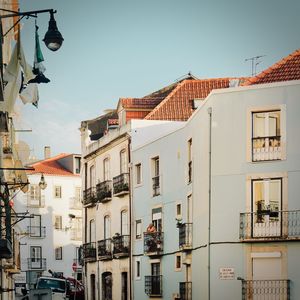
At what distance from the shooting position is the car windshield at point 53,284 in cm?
6412

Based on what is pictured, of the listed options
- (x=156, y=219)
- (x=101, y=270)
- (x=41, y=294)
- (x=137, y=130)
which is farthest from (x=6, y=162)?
(x=101, y=270)

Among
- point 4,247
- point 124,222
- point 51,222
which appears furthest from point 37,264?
point 4,247

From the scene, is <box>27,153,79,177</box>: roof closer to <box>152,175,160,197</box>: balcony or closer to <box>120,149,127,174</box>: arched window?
<box>120,149,127,174</box>: arched window

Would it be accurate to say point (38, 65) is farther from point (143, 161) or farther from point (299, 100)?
point (143, 161)

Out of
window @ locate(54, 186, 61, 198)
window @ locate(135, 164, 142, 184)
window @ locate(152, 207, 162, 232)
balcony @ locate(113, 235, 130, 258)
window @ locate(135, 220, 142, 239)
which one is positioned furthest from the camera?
window @ locate(54, 186, 61, 198)

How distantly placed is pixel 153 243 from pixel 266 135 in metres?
13.0

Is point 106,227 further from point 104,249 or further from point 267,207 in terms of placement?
point 267,207

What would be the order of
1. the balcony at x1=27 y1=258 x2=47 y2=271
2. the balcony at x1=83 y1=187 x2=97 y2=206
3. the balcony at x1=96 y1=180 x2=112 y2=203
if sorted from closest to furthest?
the balcony at x1=96 y1=180 x2=112 y2=203, the balcony at x1=83 y1=187 x2=97 y2=206, the balcony at x1=27 y1=258 x2=47 y2=271

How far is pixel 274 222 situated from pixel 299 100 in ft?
15.6

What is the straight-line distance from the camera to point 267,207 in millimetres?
38688

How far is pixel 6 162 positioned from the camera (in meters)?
→ 33.6

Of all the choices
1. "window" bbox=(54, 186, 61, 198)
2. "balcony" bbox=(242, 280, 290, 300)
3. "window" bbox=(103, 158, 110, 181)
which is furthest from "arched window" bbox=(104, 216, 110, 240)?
"window" bbox=(54, 186, 61, 198)

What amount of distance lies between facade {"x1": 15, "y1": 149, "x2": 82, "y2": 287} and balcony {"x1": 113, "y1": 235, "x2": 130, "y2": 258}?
31308 millimetres

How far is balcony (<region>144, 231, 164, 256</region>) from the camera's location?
49.8m
